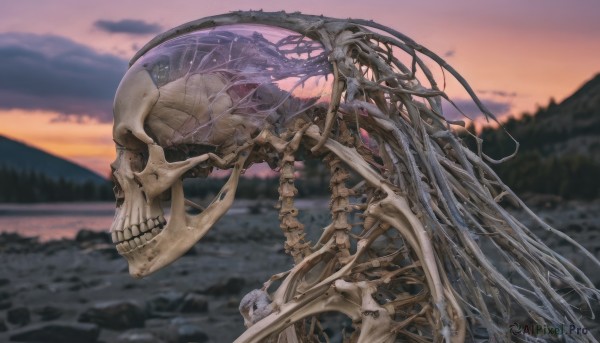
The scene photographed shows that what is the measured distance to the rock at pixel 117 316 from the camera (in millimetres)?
8375

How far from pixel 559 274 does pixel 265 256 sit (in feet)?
33.8

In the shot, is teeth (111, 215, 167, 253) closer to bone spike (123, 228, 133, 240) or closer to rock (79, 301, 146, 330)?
bone spike (123, 228, 133, 240)

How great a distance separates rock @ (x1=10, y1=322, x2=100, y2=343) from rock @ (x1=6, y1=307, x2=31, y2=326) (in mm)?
888

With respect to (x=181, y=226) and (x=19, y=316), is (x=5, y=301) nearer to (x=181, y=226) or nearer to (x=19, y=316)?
(x=19, y=316)

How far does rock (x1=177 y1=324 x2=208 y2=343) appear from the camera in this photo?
7.88 m

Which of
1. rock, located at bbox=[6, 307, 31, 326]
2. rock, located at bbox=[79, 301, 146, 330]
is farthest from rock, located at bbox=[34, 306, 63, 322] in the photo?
rock, located at bbox=[79, 301, 146, 330]

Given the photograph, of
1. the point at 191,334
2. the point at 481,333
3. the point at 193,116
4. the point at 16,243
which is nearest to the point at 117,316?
the point at 191,334

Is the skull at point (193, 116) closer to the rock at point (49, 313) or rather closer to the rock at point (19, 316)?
the rock at point (19, 316)

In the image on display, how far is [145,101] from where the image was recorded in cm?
400

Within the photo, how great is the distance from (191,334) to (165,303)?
5.01ft

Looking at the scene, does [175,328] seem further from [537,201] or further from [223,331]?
[537,201]

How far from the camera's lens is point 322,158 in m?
4.04

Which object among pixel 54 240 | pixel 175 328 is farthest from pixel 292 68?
pixel 54 240

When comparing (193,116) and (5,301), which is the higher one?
(193,116)
